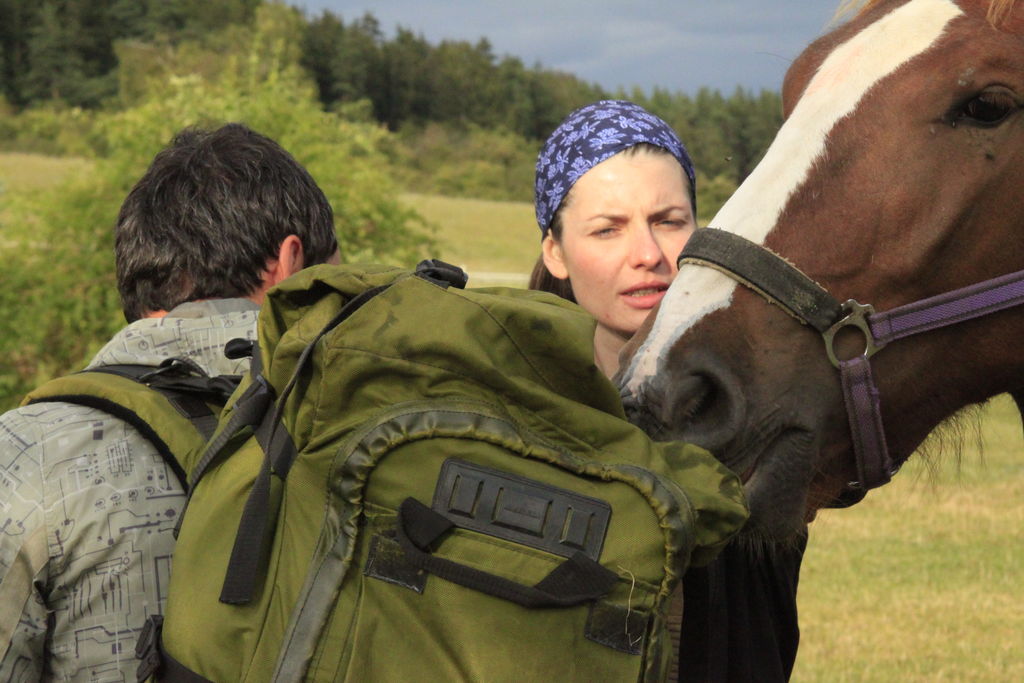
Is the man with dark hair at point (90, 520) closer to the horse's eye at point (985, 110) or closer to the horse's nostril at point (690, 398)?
the horse's nostril at point (690, 398)

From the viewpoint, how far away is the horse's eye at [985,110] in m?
1.91

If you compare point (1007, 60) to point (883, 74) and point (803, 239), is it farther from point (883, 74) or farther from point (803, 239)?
point (803, 239)

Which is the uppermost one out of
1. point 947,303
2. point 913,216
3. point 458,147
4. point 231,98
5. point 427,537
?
point 913,216

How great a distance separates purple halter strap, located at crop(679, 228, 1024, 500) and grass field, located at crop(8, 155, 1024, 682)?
2144mm

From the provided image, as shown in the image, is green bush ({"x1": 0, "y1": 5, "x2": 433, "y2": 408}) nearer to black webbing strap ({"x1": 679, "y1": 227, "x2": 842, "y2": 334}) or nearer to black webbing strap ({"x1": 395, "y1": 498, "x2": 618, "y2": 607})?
black webbing strap ({"x1": 679, "y1": 227, "x2": 842, "y2": 334})

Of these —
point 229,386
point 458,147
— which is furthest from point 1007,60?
point 458,147

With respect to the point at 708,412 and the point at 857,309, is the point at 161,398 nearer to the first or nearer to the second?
the point at 708,412

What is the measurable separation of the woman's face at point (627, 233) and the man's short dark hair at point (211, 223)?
0.67m

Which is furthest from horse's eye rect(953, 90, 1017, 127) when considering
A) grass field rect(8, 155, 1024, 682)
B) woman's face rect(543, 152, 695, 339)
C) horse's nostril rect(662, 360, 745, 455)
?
grass field rect(8, 155, 1024, 682)

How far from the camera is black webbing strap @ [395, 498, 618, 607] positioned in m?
1.30

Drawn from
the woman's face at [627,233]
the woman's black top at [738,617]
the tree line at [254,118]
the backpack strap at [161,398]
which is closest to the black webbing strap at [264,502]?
the backpack strap at [161,398]

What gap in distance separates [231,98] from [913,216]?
1138 centimetres

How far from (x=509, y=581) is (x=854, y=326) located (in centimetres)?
95

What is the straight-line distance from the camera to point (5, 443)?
177 centimetres
